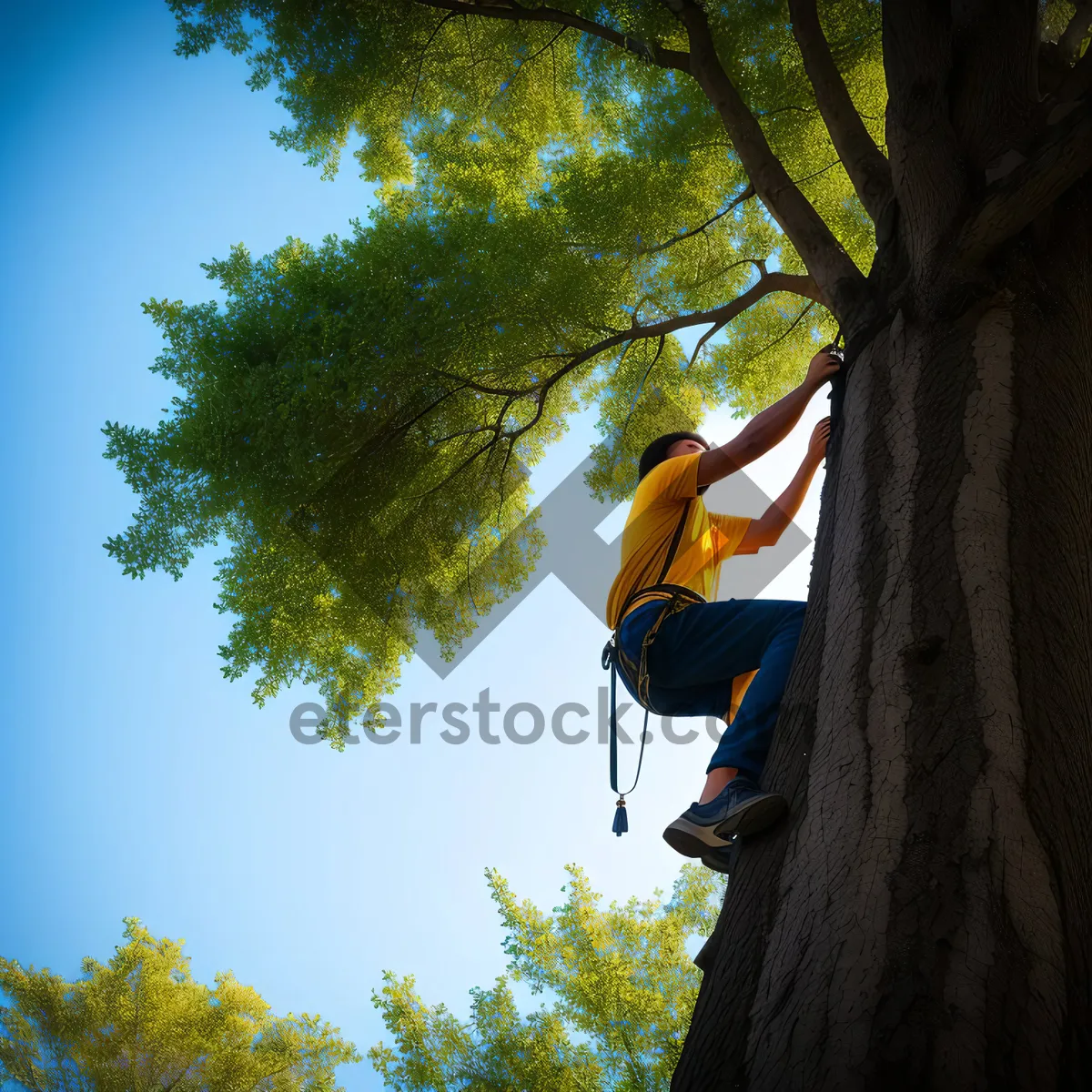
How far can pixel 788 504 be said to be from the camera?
3.79m

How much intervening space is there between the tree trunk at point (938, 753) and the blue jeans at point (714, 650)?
37cm

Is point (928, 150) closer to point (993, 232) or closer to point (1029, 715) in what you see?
point (993, 232)

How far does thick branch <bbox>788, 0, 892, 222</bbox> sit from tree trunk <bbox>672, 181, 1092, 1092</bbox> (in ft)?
2.86

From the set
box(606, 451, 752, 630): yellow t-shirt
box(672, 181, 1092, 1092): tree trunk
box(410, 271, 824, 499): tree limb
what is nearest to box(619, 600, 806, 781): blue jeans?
box(606, 451, 752, 630): yellow t-shirt

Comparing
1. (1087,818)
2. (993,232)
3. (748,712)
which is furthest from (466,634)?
(1087,818)

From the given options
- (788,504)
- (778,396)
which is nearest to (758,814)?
(788,504)

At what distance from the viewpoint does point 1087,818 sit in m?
1.64

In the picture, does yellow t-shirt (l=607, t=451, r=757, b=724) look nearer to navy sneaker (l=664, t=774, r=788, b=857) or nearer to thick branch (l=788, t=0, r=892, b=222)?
navy sneaker (l=664, t=774, r=788, b=857)

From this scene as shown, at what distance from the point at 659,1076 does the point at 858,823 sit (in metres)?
7.25

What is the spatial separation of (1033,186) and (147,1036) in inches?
465

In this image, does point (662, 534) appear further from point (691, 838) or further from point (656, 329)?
point (656, 329)

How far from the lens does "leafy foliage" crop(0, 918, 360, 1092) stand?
9719 mm

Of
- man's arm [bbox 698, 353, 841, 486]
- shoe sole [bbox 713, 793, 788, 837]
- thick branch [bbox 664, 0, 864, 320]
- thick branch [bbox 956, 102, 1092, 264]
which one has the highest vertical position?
thick branch [bbox 664, 0, 864, 320]

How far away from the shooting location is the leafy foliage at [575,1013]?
25.5 feet
